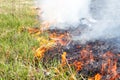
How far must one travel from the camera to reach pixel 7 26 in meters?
7.42

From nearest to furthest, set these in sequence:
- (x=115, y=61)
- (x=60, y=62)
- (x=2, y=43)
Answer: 1. (x=115, y=61)
2. (x=60, y=62)
3. (x=2, y=43)

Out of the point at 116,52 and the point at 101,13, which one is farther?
the point at 101,13

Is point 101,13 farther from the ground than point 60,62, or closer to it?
farther from the ground

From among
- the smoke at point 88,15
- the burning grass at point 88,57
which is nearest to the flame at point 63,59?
the burning grass at point 88,57

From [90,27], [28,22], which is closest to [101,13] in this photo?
[90,27]

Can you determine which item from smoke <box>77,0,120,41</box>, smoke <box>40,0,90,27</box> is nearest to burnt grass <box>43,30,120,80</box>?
smoke <box>77,0,120,41</box>

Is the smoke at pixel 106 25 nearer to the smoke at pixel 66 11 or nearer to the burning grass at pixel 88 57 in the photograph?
the burning grass at pixel 88 57

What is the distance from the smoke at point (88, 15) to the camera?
242 inches

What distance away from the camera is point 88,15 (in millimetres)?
7559

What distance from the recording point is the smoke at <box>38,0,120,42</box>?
6152 millimetres

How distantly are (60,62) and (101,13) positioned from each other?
250 cm

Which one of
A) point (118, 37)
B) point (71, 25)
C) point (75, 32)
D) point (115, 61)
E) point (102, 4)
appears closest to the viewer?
point (115, 61)

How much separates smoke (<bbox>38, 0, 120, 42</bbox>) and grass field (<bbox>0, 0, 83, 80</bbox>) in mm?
487

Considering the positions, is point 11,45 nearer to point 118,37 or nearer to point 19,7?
point 118,37
